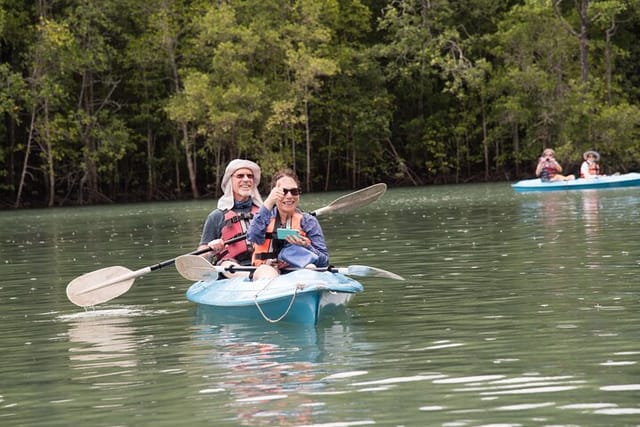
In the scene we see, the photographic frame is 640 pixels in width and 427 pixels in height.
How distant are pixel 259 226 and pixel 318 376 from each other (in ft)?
10.5

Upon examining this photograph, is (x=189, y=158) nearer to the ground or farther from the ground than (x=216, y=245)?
farther from the ground

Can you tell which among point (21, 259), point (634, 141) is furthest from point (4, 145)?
point (21, 259)

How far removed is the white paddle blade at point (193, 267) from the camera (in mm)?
11023

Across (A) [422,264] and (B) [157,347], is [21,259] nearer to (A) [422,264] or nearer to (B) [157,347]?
(A) [422,264]

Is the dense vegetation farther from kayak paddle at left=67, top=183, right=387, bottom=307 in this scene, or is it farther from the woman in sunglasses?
the woman in sunglasses

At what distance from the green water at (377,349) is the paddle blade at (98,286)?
0.13 m

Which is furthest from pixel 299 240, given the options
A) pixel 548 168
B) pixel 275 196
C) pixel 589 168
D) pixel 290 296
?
pixel 589 168

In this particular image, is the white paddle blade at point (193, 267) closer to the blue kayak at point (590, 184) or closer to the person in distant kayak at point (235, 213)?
the person in distant kayak at point (235, 213)

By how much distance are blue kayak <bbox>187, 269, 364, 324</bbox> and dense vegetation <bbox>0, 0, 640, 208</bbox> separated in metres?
32.7

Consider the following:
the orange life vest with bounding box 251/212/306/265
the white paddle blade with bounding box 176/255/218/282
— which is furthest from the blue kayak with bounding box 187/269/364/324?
the white paddle blade with bounding box 176/255/218/282

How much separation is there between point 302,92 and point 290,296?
129ft

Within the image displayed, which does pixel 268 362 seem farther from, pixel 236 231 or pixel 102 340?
pixel 236 231

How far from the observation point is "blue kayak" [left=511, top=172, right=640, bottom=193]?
33281 mm

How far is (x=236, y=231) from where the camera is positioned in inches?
463
